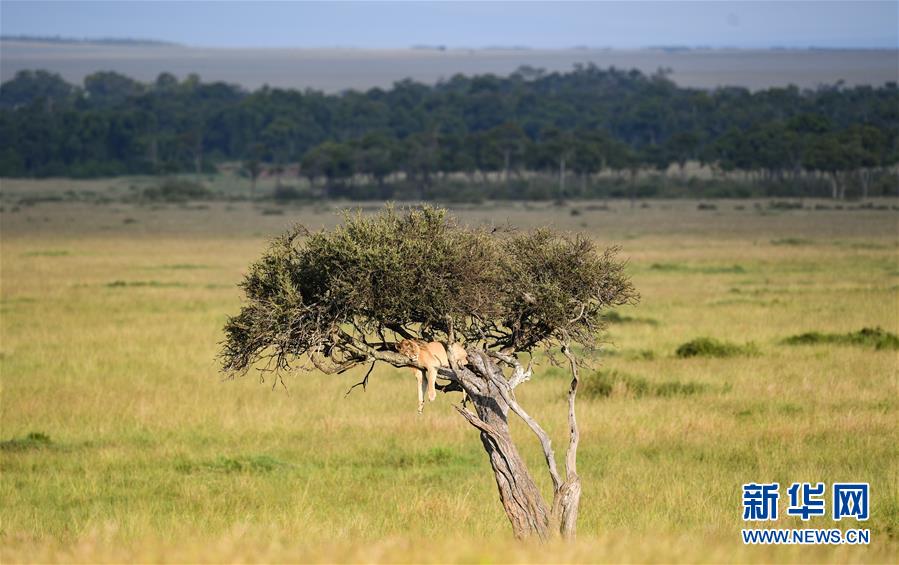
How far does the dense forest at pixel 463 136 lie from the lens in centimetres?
10938

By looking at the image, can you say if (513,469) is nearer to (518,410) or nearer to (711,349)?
(518,410)

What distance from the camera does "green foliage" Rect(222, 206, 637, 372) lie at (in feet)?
29.2

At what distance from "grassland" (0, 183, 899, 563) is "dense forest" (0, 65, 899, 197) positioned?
74.3 m

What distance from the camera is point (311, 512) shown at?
1223cm

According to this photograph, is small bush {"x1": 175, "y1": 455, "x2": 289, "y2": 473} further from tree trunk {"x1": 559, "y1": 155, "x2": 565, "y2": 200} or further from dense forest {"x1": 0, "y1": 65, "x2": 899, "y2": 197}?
tree trunk {"x1": 559, "y1": 155, "x2": 565, "y2": 200}

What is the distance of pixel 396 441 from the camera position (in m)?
16.3

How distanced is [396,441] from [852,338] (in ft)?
38.6

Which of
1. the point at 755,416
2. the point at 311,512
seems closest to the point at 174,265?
the point at 755,416

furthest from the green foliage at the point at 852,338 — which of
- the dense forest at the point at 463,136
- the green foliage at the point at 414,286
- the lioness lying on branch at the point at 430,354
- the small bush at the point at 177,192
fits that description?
the small bush at the point at 177,192

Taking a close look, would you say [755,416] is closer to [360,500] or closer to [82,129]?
[360,500]

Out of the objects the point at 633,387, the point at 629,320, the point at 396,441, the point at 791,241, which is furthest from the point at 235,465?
the point at 791,241

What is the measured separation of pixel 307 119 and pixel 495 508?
140 metres

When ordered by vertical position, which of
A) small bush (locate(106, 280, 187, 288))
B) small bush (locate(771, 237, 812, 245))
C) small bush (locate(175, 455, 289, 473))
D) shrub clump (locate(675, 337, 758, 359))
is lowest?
small bush (locate(771, 237, 812, 245))

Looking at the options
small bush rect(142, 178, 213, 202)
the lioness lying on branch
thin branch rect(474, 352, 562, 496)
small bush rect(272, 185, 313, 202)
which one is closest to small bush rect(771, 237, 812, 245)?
thin branch rect(474, 352, 562, 496)
